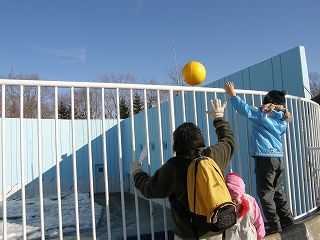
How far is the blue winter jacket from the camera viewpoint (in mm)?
3879

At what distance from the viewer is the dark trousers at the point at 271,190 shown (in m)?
3.78

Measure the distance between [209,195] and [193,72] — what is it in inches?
61.8

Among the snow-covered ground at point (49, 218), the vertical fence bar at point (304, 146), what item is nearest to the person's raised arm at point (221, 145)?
the vertical fence bar at point (304, 146)

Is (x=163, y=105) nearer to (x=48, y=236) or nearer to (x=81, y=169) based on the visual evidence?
(x=48, y=236)

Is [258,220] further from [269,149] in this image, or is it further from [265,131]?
[265,131]

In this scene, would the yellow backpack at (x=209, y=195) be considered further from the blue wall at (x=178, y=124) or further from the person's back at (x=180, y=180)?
the blue wall at (x=178, y=124)

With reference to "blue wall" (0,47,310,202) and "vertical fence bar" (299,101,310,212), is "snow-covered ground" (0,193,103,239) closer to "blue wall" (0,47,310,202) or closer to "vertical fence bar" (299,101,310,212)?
"blue wall" (0,47,310,202)

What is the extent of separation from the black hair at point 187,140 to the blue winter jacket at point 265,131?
1321 mm

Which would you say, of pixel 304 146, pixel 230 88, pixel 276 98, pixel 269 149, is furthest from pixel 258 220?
pixel 304 146

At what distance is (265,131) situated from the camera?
3.94 metres

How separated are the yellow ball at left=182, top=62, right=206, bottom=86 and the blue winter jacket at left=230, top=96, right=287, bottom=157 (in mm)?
474

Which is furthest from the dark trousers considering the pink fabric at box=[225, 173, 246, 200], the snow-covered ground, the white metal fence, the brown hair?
the snow-covered ground

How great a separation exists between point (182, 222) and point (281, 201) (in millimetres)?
1900

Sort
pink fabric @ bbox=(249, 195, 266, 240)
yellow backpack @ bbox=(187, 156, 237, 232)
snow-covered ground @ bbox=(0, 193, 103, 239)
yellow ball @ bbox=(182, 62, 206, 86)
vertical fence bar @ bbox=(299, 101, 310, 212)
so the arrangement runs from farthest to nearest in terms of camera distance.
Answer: snow-covered ground @ bbox=(0, 193, 103, 239), vertical fence bar @ bbox=(299, 101, 310, 212), yellow ball @ bbox=(182, 62, 206, 86), pink fabric @ bbox=(249, 195, 266, 240), yellow backpack @ bbox=(187, 156, 237, 232)
